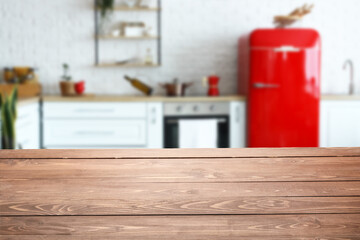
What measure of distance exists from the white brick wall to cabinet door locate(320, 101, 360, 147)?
676 millimetres

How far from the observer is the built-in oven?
16.0 feet

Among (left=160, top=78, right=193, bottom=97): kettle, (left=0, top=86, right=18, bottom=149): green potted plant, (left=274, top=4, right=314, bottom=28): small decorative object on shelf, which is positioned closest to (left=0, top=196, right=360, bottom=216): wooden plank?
(left=0, top=86, right=18, bottom=149): green potted plant

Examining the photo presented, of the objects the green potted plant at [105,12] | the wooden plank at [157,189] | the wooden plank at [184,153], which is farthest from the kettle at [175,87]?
the wooden plank at [157,189]

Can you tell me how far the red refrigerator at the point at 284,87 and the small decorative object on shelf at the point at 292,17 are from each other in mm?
241

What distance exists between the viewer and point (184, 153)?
1458 millimetres

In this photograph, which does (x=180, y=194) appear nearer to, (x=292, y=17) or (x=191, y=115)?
(x=191, y=115)

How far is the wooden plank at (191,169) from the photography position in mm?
1332

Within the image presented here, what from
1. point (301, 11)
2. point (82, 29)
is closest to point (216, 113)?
point (301, 11)

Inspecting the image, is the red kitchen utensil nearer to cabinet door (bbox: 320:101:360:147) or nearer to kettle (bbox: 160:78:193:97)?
kettle (bbox: 160:78:193:97)

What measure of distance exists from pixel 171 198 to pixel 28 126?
3504mm

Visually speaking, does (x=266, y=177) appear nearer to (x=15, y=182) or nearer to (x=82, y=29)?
(x=15, y=182)

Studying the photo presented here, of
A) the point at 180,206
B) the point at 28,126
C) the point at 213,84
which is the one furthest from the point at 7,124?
the point at 180,206

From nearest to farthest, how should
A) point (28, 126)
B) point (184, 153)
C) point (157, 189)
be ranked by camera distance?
1. point (157, 189)
2. point (184, 153)
3. point (28, 126)

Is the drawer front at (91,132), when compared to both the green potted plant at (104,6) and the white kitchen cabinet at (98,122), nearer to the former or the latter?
the white kitchen cabinet at (98,122)
